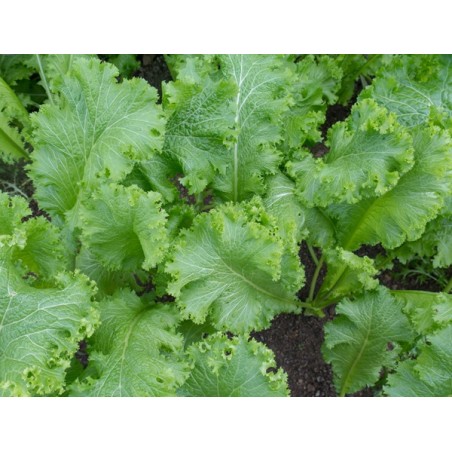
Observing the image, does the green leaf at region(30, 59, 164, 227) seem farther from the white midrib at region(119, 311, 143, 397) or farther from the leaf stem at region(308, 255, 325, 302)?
the leaf stem at region(308, 255, 325, 302)

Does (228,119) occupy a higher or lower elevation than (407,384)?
higher

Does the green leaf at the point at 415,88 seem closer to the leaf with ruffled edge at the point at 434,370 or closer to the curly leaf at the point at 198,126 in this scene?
the curly leaf at the point at 198,126

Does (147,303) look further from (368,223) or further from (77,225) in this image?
(368,223)

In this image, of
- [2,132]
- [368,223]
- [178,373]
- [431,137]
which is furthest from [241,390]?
[2,132]

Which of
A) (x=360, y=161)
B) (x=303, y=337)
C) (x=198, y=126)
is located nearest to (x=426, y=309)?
(x=360, y=161)

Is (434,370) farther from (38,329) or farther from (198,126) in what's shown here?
(38,329)
